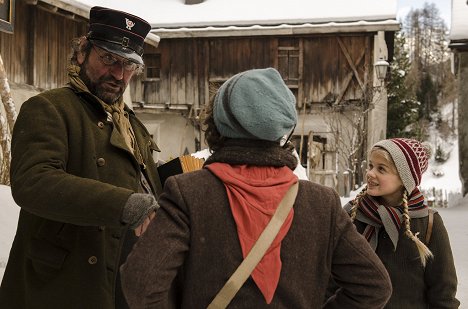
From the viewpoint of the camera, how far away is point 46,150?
1.87 meters

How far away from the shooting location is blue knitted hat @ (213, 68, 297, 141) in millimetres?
1572

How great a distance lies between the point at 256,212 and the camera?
155cm

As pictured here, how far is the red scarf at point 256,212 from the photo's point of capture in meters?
1.54

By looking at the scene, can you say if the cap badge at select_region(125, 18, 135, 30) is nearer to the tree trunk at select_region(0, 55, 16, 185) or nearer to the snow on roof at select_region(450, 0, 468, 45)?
the tree trunk at select_region(0, 55, 16, 185)

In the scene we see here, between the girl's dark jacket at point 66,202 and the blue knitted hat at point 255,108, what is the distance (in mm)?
442

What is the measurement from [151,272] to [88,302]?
2.23 feet

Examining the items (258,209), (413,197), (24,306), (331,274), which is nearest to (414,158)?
(413,197)

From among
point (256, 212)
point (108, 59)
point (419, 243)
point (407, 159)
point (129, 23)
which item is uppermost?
point (129, 23)

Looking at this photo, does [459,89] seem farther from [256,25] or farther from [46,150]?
[46,150]

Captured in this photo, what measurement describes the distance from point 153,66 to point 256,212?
56.6ft

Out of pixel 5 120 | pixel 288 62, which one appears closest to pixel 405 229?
pixel 5 120

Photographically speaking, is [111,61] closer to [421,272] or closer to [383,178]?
[383,178]

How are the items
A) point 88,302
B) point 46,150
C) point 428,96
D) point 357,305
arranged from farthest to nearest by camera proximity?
point 428,96
point 88,302
point 46,150
point 357,305

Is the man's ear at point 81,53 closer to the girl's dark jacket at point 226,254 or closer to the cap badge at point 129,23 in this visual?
the cap badge at point 129,23
